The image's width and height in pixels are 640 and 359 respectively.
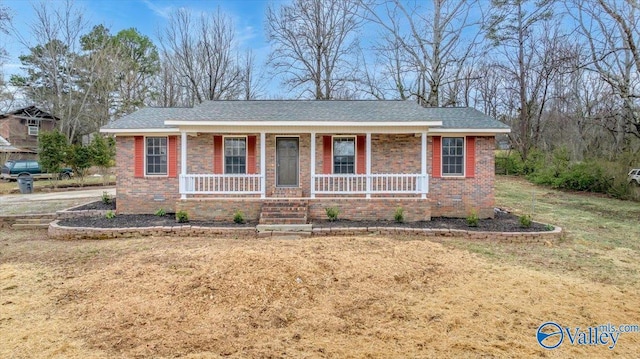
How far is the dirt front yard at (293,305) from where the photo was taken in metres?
3.60

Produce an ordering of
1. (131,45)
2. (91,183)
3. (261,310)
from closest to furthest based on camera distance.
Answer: (261,310)
(91,183)
(131,45)

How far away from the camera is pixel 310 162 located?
11070 millimetres

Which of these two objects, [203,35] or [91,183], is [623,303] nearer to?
[91,183]

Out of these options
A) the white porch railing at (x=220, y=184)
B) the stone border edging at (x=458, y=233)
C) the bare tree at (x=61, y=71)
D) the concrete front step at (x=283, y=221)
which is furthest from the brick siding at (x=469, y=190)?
the bare tree at (x=61, y=71)

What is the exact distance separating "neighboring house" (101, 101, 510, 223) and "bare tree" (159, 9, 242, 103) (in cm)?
1730

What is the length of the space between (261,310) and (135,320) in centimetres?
150

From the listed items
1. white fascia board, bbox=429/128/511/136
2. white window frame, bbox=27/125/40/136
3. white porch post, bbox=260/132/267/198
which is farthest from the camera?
white window frame, bbox=27/125/40/136

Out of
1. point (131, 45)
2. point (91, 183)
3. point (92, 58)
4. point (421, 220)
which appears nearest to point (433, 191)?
point (421, 220)

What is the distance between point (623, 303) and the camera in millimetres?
4746

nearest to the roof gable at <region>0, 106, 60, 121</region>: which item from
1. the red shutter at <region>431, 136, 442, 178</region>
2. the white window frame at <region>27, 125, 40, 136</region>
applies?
the white window frame at <region>27, 125, 40, 136</region>

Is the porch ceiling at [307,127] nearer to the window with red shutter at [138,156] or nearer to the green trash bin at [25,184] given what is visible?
the window with red shutter at [138,156]

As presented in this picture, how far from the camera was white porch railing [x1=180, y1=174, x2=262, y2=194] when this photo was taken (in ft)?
34.0

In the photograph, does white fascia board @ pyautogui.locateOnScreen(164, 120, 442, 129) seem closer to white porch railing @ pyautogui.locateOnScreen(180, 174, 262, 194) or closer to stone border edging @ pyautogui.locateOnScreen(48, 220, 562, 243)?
white porch railing @ pyautogui.locateOnScreen(180, 174, 262, 194)

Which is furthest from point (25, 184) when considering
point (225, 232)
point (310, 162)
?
point (310, 162)
